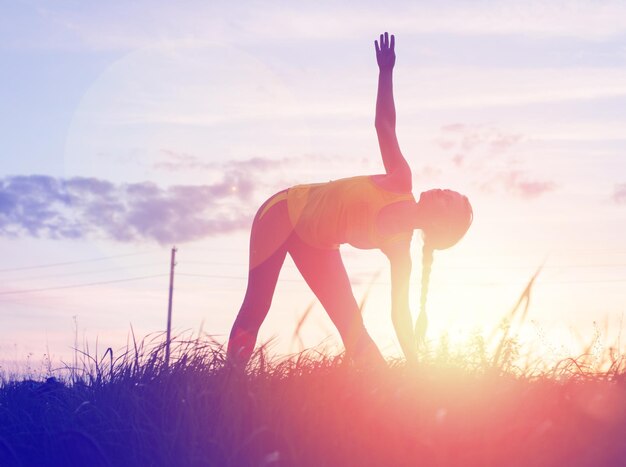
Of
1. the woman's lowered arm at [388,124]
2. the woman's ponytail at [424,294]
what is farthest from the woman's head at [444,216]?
the woman's lowered arm at [388,124]

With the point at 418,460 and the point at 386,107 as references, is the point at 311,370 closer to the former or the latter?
the point at 418,460

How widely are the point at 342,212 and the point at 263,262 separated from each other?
0.79 meters

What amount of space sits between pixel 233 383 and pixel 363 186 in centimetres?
185

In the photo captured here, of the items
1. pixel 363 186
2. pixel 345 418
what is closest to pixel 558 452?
pixel 345 418

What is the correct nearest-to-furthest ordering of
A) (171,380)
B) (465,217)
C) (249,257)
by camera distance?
(171,380)
(465,217)
(249,257)

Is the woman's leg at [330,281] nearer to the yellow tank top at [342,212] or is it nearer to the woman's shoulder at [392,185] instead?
the yellow tank top at [342,212]

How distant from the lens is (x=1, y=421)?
573cm

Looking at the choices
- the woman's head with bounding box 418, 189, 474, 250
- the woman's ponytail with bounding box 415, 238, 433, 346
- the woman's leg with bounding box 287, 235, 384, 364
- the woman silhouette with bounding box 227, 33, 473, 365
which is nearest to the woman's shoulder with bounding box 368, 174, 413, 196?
the woman silhouette with bounding box 227, 33, 473, 365

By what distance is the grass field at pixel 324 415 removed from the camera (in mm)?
4438

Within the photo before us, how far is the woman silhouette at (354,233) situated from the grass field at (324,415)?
355 mm

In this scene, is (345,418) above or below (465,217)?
below

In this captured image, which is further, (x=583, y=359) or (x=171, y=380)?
(x=583, y=359)

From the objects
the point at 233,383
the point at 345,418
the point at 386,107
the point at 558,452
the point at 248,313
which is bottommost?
the point at 558,452

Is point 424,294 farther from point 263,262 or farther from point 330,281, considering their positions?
point 263,262
